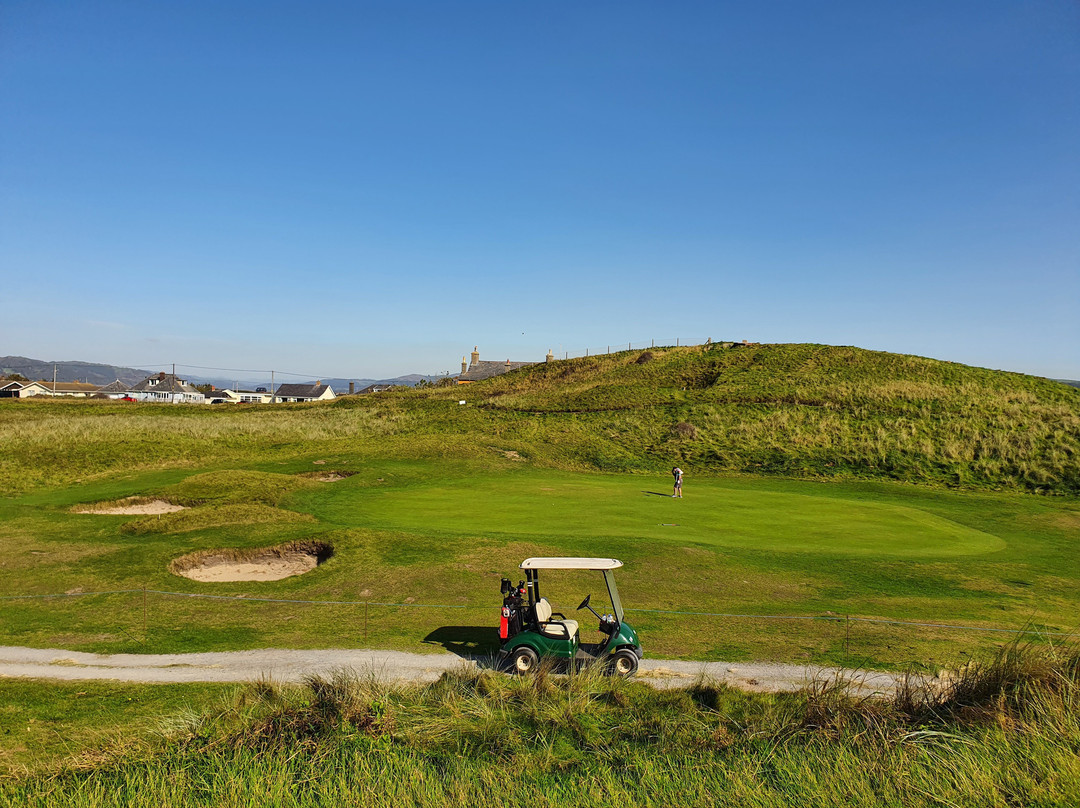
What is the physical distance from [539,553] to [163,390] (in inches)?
5760

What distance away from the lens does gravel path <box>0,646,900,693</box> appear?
1272 centimetres

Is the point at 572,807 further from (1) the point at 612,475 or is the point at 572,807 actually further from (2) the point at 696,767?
(1) the point at 612,475

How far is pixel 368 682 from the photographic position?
10.4 m

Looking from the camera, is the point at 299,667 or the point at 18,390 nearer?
the point at 299,667

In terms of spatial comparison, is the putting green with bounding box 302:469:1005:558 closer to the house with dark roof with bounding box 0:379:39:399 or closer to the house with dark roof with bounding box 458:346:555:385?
the house with dark roof with bounding box 458:346:555:385

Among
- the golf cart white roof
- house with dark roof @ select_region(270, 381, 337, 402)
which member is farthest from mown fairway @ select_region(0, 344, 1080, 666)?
house with dark roof @ select_region(270, 381, 337, 402)

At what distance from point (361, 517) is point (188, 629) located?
33.6ft

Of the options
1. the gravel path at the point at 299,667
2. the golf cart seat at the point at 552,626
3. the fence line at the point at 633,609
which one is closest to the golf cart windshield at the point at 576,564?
the golf cart seat at the point at 552,626

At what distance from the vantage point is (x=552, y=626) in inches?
525

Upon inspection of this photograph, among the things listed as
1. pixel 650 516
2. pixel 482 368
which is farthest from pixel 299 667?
pixel 482 368

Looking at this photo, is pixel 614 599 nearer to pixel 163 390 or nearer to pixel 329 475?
pixel 329 475

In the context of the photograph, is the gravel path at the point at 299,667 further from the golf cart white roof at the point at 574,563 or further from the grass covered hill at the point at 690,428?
the grass covered hill at the point at 690,428

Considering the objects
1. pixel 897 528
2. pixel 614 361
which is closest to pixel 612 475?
pixel 897 528

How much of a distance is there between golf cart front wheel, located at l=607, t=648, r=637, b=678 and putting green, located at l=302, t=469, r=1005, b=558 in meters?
Result: 9.49
